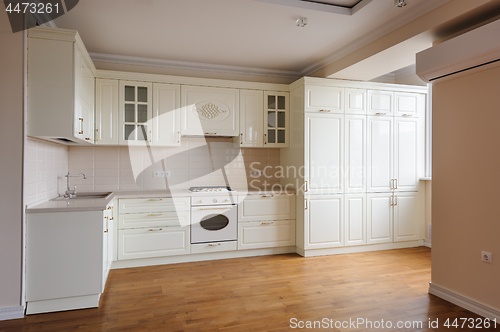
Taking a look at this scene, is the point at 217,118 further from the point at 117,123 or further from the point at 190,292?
the point at 190,292

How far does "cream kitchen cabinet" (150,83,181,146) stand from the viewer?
4098mm

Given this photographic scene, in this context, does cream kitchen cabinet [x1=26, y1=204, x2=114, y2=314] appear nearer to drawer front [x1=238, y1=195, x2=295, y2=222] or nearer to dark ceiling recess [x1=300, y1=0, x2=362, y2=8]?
drawer front [x1=238, y1=195, x2=295, y2=222]

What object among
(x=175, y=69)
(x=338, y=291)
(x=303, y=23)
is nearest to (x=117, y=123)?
(x=175, y=69)

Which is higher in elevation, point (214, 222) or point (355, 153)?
point (355, 153)

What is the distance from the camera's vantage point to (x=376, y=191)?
4477mm

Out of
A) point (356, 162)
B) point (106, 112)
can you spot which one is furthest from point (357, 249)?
point (106, 112)

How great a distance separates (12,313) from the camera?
2.56 meters

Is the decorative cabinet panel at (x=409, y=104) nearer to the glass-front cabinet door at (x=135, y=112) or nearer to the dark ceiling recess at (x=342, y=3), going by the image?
the dark ceiling recess at (x=342, y=3)

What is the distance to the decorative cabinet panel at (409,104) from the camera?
4547 millimetres

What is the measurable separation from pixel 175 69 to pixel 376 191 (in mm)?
3205

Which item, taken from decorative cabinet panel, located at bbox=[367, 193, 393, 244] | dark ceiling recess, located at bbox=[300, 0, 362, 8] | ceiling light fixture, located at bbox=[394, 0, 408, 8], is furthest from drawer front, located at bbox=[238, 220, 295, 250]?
ceiling light fixture, located at bbox=[394, 0, 408, 8]

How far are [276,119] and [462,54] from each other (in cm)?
243

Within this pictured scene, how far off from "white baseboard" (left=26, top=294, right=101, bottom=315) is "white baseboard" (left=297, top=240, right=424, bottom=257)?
2496 mm

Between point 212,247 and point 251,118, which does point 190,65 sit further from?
point 212,247
